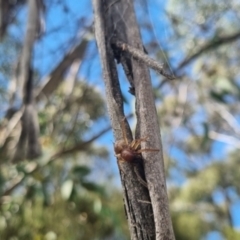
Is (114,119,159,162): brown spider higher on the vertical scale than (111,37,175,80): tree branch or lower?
lower

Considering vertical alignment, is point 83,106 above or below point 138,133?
above

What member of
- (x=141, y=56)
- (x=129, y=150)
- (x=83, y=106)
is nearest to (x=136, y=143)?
(x=129, y=150)

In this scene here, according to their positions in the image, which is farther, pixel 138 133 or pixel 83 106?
pixel 83 106

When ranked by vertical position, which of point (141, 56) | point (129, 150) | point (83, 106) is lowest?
point (129, 150)

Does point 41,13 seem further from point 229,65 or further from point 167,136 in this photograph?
point 229,65

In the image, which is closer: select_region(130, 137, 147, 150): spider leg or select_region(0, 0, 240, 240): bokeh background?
select_region(130, 137, 147, 150): spider leg

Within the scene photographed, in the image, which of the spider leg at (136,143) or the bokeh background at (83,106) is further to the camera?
the bokeh background at (83,106)

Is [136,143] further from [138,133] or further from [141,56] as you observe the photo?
[141,56]

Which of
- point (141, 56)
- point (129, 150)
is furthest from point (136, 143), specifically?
point (141, 56)
